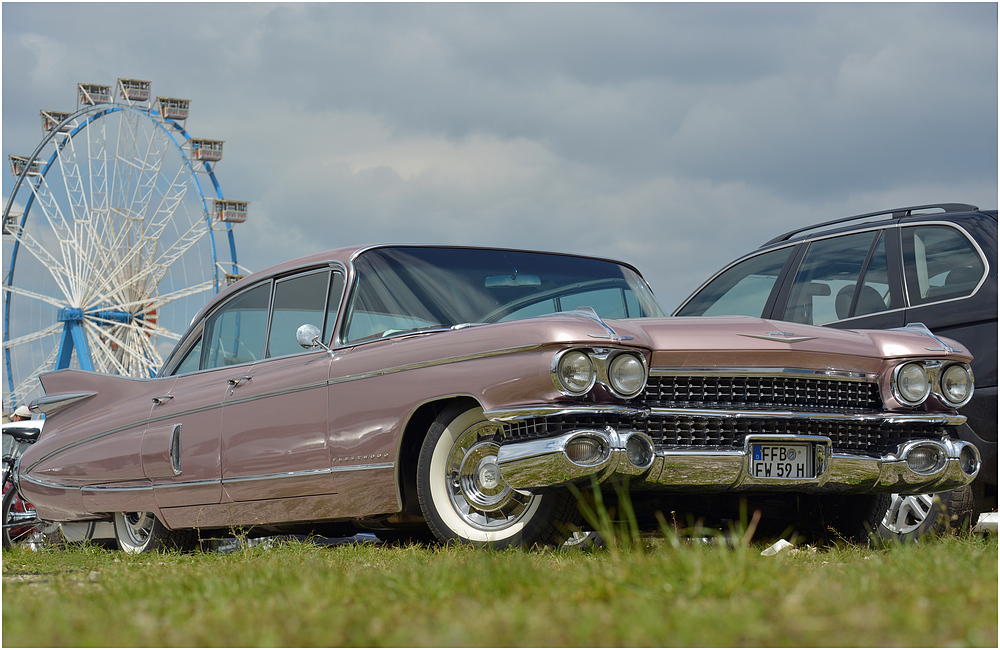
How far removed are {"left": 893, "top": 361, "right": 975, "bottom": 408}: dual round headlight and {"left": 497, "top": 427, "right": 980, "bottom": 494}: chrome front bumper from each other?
0.21m

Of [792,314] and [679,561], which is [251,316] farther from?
[679,561]

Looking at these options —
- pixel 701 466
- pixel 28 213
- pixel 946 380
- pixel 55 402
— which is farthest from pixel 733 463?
pixel 28 213

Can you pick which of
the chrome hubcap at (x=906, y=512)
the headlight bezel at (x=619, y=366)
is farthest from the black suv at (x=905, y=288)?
the headlight bezel at (x=619, y=366)

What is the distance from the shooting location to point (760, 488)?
397 centimetres

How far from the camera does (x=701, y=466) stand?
3.85 meters

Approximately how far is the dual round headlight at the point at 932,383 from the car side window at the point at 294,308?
8.92ft

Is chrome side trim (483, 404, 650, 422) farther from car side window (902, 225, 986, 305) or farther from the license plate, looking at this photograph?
car side window (902, 225, 986, 305)

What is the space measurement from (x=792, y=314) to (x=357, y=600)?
4.06 m

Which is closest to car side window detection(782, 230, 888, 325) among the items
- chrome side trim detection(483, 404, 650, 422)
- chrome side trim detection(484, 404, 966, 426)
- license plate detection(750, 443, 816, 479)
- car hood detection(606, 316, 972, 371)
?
car hood detection(606, 316, 972, 371)

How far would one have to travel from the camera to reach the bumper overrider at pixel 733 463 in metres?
3.70

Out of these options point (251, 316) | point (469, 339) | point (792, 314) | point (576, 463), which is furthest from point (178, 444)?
point (792, 314)

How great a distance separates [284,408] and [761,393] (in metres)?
2.23

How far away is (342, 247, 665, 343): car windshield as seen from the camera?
15.6 feet

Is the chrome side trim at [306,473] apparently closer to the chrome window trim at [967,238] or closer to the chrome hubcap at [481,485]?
the chrome hubcap at [481,485]
